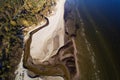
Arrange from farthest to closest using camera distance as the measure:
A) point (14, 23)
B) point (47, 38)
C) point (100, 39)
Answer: point (14, 23)
point (47, 38)
point (100, 39)

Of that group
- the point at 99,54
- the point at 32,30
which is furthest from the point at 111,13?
the point at 32,30

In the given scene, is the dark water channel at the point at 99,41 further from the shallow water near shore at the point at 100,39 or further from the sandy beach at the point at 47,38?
the sandy beach at the point at 47,38

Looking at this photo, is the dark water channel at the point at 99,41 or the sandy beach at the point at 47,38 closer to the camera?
the dark water channel at the point at 99,41

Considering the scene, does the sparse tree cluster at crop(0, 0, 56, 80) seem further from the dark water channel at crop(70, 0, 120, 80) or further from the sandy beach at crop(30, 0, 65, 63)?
the dark water channel at crop(70, 0, 120, 80)

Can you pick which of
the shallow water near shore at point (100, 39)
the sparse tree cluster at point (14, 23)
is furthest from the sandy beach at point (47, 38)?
the shallow water near shore at point (100, 39)

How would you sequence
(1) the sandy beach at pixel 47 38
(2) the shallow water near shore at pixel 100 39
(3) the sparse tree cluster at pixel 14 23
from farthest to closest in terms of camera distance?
(1) the sandy beach at pixel 47 38, (3) the sparse tree cluster at pixel 14 23, (2) the shallow water near shore at pixel 100 39

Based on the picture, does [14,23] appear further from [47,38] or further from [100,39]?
[100,39]

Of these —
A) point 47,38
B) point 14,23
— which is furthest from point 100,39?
point 14,23

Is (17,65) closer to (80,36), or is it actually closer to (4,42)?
(4,42)
